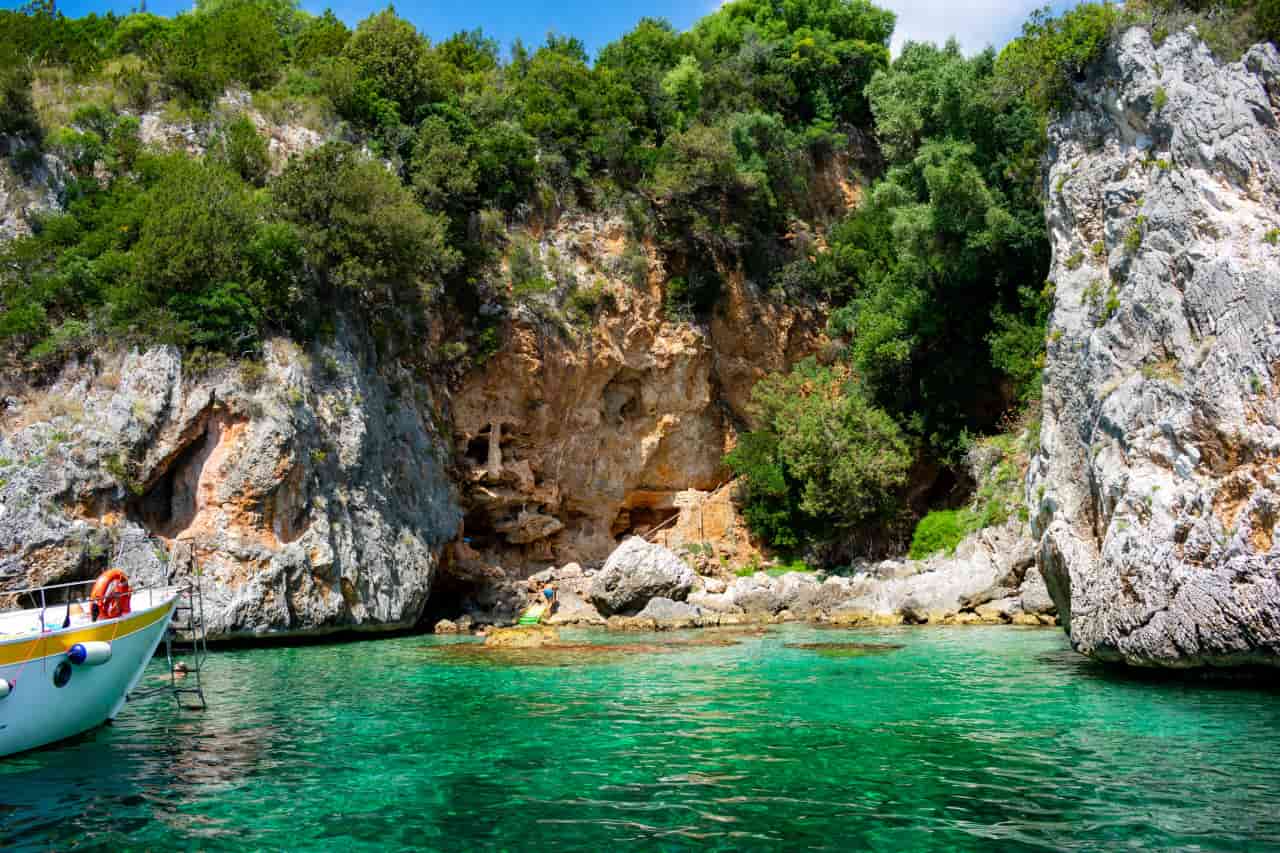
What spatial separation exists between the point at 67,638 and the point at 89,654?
0.34 meters

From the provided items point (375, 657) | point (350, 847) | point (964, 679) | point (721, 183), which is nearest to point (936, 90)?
point (721, 183)

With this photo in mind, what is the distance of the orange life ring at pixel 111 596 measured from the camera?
12.9 metres

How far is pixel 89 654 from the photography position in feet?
38.4

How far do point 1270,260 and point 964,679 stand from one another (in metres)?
7.79

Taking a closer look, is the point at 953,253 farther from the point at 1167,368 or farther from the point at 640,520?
the point at 1167,368

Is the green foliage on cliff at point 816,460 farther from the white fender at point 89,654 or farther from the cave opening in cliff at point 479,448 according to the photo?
the white fender at point 89,654

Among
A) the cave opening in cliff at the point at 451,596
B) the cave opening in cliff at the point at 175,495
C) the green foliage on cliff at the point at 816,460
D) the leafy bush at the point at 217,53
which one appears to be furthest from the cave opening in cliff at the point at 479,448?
the leafy bush at the point at 217,53

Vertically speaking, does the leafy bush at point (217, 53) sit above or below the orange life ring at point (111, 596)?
above

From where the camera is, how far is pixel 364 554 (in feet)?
81.6

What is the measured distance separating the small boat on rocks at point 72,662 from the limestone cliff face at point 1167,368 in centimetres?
1408

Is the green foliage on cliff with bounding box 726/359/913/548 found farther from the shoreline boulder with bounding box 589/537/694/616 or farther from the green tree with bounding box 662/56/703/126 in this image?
the green tree with bounding box 662/56/703/126

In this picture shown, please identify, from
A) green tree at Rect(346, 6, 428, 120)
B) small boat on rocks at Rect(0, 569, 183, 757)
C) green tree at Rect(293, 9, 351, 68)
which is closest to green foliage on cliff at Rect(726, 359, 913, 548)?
green tree at Rect(346, 6, 428, 120)

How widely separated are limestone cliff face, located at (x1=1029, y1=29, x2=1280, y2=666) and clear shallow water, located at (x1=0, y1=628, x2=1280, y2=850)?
1.31 m

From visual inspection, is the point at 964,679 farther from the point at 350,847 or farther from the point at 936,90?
the point at 936,90
